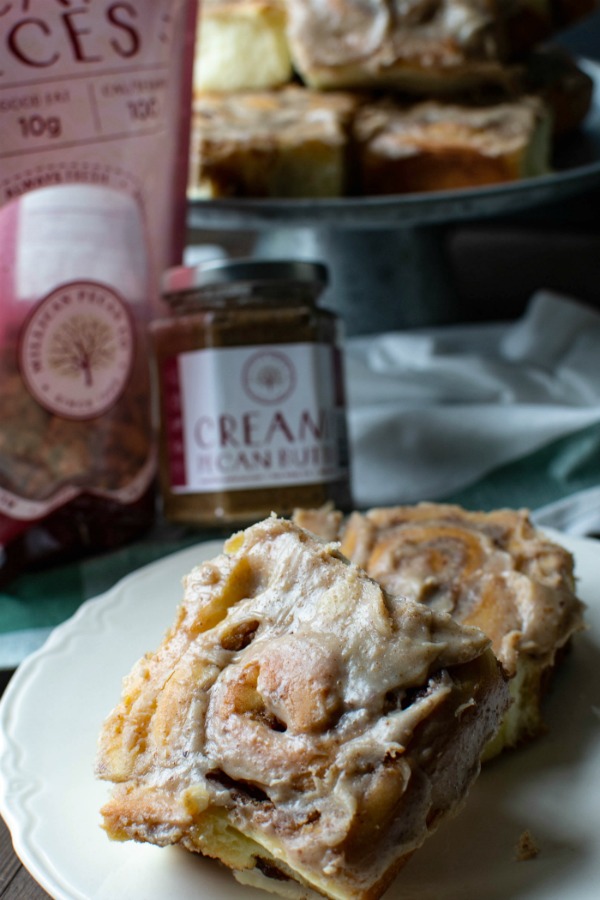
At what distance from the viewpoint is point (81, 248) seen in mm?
1515

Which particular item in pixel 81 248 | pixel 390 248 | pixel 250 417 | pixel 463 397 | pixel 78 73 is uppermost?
pixel 78 73

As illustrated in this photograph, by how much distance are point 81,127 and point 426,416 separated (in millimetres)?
775

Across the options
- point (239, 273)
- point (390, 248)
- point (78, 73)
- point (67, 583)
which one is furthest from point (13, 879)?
point (390, 248)

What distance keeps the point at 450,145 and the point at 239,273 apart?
65cm

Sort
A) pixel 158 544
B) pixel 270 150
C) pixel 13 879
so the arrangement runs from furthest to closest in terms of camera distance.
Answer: pixel 270 150
pixel 158 544
pixel 13 879

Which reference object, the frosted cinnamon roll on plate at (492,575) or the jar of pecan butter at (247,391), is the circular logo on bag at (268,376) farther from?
the frosted cinnamon roll on plate at (492,575)

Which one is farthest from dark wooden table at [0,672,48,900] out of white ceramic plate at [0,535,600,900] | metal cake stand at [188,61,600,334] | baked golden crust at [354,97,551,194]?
baked golden crust at [354,97,551,194]

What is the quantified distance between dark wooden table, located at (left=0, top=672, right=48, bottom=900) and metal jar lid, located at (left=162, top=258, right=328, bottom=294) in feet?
2.77

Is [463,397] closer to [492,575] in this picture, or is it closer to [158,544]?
[158,544]

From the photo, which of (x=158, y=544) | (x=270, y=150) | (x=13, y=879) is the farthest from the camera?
(x=270, y=150)

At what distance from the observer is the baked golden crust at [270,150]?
1880 mm

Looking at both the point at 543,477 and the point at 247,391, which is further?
the point at 543,477

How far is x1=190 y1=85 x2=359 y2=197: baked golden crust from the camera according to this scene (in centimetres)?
188

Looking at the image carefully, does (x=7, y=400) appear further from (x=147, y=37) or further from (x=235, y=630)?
(x=235, y=630)
